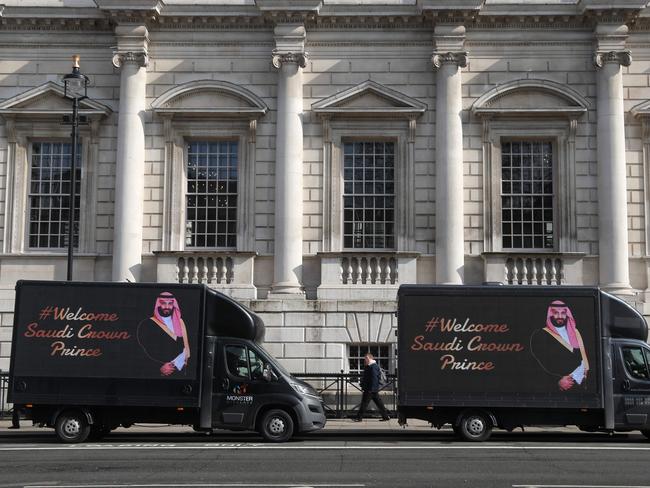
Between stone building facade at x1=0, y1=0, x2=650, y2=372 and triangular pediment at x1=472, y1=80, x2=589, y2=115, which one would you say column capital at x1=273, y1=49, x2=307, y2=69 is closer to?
stone building facade at x1=0, y1=0, x2=650, y2=372

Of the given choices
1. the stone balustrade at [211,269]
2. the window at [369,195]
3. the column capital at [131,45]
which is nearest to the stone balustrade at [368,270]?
the window at [369,195]

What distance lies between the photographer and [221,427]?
19359 millimetres

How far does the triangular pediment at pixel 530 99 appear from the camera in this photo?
2697cm

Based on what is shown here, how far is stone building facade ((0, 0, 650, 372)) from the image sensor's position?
26.6m

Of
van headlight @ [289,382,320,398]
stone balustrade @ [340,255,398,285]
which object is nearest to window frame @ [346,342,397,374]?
stone balustrade @ [340,255,398,285]

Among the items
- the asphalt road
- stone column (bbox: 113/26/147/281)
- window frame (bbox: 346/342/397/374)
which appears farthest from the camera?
stone column (bbox: 113/26/147/281)

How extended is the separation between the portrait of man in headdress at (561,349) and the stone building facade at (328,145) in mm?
6539

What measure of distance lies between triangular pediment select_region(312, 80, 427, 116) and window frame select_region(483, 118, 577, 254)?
2.28m

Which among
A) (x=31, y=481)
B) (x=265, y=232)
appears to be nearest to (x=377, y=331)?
(x=265, y=232)

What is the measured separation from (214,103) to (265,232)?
4.04 metres

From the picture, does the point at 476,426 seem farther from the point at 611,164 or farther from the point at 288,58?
the point at 288,58

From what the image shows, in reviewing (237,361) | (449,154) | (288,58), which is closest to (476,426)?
(237,361)

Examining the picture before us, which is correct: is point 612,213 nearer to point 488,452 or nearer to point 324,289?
point 324,289

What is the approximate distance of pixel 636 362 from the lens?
19797mm
